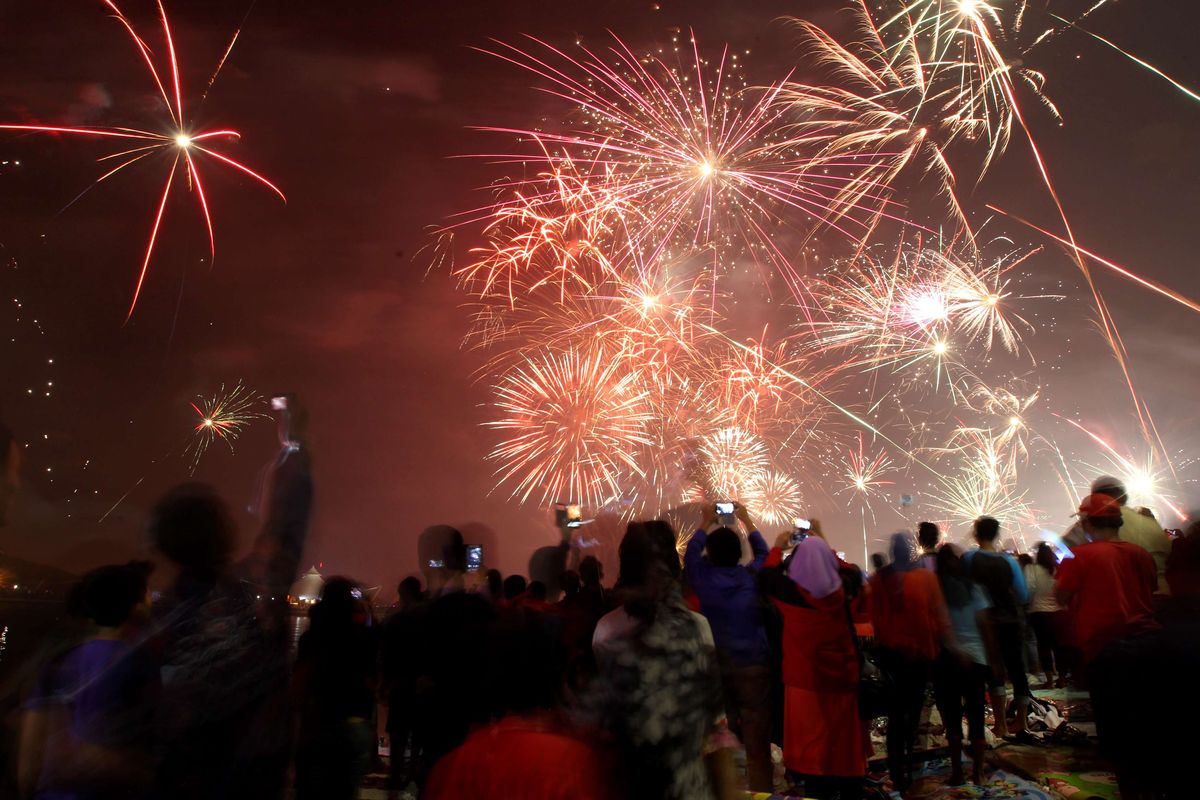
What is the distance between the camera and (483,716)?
7.51 ft

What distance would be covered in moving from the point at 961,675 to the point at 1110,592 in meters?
1.96

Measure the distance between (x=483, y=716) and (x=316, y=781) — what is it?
2.21 metres

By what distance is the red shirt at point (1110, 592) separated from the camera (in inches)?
195

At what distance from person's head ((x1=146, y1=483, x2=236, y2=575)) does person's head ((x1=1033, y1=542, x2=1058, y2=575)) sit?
33.2 ft

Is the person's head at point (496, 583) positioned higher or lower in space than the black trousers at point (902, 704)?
higher

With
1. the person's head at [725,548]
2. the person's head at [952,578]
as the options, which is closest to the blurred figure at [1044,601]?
the person's head at [952,578]

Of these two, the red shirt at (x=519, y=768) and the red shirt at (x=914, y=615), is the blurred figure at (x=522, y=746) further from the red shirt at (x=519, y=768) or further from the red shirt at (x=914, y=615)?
the red shirt at (x=914, y=615)

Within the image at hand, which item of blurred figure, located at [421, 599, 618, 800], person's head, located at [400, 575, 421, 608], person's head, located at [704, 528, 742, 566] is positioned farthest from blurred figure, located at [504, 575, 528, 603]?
blurred figure, located at [421, 599, 618, 800]

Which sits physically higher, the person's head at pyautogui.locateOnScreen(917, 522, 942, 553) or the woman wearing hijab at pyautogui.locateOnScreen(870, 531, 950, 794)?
the person's head at pyautogui.locateOnScreen(917, 522, 942, 553)

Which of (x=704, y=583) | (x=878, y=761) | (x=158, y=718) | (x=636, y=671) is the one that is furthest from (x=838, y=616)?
(x=158, y=718)

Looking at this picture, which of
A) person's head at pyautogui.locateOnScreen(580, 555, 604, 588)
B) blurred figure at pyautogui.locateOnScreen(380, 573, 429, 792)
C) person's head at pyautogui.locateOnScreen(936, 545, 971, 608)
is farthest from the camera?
A: person's head at pyautogui.locateOnScreen(936, 545, 971, 608)

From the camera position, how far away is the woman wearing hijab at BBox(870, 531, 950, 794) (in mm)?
6340

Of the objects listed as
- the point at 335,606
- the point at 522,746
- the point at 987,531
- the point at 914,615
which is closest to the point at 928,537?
the point at 987,531

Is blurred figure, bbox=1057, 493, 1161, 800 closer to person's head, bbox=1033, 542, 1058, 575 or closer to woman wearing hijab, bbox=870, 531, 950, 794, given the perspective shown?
woman wearing hijab, bbox=870, 531, 950, 794
